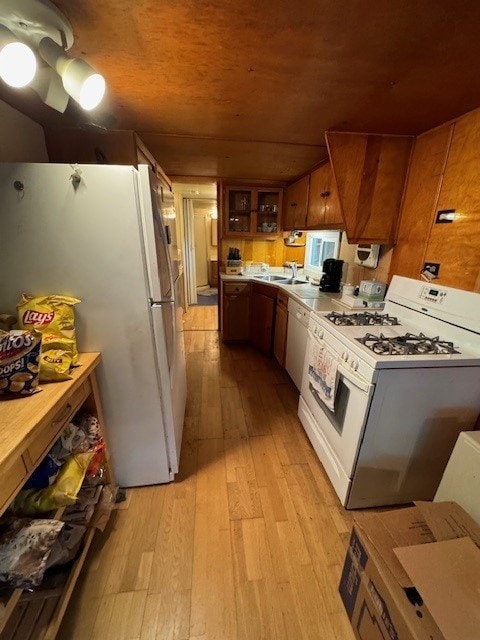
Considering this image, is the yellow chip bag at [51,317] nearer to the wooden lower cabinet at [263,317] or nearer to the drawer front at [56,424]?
the drawer front at [56,424]

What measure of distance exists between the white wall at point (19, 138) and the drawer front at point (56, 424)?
1209 mm

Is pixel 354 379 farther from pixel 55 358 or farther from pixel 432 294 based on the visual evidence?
pixel 55 358

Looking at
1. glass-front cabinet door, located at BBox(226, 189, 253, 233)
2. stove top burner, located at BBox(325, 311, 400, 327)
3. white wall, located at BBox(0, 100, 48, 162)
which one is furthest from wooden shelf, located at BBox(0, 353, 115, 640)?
glass-front cabinet door, located at BBox(226, 189, 253, 233)

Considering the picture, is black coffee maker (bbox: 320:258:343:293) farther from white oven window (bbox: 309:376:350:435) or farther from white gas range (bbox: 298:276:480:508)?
white oven window (bbox: 309:376:350:435)

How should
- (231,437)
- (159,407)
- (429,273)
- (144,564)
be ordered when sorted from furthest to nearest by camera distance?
1. (231,437)
2. (429,273)
3. (159,407)
4. (144,564)

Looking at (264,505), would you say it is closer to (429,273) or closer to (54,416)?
(54,416)

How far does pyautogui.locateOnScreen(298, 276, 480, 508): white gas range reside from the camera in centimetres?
119

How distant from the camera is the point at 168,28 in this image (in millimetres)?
830

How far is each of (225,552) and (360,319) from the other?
1.47 m

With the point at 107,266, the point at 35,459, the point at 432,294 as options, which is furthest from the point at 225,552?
the point at 432,294

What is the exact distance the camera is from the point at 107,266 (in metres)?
1.16

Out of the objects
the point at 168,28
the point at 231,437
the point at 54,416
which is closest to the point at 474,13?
the point at 168,28

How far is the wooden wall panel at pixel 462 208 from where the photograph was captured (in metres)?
1.30

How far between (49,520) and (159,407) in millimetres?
591
